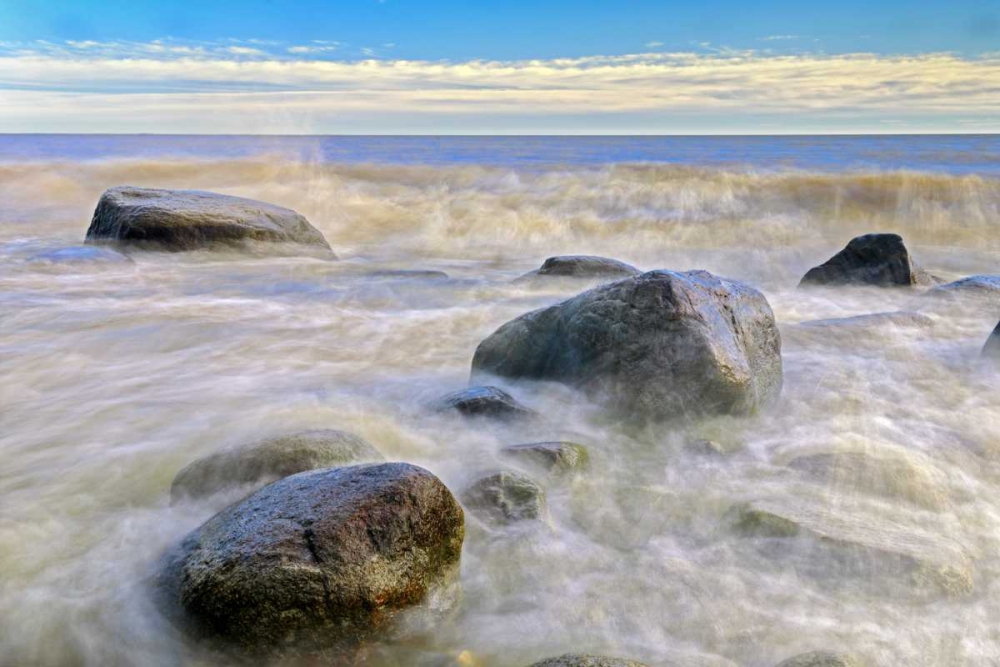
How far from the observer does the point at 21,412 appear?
4.79 m

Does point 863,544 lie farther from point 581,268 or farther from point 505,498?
point 581,268

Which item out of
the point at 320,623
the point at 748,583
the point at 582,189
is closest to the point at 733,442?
the point at 748,583

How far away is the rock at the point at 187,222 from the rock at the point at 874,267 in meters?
5.99

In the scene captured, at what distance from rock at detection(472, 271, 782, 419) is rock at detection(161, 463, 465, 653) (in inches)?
70.7

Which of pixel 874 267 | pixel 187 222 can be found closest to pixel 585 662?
pixel 874 267

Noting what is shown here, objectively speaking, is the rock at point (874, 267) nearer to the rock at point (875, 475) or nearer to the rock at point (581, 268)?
the rock at point (581, 268)

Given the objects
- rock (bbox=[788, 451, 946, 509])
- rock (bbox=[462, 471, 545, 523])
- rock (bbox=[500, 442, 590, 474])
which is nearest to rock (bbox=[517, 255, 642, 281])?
rock (bbox=[788, 451, 946, 509])

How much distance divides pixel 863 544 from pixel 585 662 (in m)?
1.45

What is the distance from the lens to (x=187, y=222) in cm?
1005

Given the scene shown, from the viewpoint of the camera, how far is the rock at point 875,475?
3715mm

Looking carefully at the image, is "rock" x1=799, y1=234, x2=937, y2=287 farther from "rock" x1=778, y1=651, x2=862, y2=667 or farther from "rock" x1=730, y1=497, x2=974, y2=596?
"rock" x1=778, y1=651, x2=862, y2=667

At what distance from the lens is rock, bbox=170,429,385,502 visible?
341 centimetres

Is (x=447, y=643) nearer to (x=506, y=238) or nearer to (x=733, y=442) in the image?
(x=733, y=442)

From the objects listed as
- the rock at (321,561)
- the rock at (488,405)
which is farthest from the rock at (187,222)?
the rock at (321,561)
